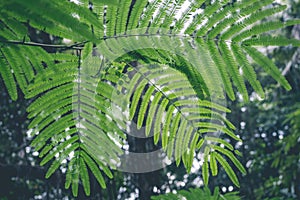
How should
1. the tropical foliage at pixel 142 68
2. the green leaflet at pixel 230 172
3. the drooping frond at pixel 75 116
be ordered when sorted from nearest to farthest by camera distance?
the tropical foliage at pixel 142 68 < the drooping frond at pixel 75 116 < the green leaflet at pixel 230 172

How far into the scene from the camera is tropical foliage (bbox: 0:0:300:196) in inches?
40.6

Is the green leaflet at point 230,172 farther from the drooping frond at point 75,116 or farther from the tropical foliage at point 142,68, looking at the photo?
the drooping frond at point 75,116

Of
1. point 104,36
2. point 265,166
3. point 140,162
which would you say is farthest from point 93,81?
point 265,166

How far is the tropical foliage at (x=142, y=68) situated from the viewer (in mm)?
1032

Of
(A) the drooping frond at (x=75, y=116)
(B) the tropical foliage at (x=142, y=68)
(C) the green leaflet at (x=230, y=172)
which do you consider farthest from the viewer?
(C) the green leaflet at (x=230, y=172)

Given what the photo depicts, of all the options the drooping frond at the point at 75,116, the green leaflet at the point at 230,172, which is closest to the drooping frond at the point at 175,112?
the green leaflet at the point at 230,172

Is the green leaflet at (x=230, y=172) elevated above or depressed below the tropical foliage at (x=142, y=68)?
below

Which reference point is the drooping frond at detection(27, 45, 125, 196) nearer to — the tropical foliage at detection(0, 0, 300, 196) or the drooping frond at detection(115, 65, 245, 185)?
the tropical foliage at detection(0, 0, 300, 196)

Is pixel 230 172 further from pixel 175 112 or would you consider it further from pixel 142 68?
pixel 142 68

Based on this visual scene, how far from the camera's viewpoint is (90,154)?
1464 mm

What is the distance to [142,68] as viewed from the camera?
1346mm

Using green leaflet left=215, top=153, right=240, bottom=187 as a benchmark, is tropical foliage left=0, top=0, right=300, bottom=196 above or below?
above

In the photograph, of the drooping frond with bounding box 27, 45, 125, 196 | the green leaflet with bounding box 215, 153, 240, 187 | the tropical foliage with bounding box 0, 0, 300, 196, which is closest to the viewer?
the tropical foliage with bounding box 0, 0, 300, 196

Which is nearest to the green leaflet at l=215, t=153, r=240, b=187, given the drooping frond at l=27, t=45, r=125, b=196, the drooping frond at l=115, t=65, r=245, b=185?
the drooping frond at l=115, t=65, r=245, b=185
